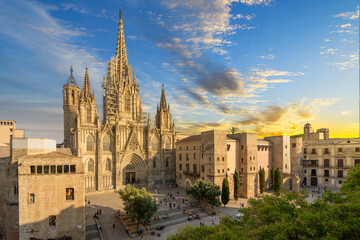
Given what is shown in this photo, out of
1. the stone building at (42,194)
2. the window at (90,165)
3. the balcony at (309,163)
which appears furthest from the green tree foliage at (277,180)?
the window at (90,165)

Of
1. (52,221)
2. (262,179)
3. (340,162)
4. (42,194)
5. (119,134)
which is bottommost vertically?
(262,179)

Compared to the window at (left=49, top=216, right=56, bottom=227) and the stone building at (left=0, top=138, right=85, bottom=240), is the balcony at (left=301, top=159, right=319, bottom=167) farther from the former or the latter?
the window at (left=49, top=216, right=56, bottom=227)

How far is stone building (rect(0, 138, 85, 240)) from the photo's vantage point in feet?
80.6

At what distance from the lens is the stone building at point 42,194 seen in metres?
24.6

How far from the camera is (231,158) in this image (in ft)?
153

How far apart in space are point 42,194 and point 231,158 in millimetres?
36812

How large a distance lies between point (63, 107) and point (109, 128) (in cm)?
2153

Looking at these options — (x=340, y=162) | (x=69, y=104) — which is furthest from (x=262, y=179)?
(x=69, y=104)

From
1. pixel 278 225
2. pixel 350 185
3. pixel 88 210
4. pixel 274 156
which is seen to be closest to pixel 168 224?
pixel 88 210

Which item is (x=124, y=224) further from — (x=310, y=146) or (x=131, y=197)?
(x=310, y=146)

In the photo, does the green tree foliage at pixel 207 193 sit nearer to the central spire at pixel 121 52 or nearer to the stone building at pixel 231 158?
the stone building at pixel 231 158

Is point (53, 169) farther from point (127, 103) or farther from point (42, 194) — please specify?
point (127, 103)

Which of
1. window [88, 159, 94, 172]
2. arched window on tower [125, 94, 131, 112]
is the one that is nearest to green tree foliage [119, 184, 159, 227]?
window [88, 159, 94, 172]

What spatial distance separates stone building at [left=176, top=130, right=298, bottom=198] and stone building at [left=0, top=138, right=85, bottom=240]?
1050 inches
